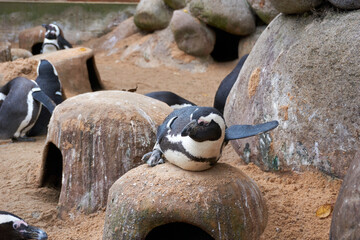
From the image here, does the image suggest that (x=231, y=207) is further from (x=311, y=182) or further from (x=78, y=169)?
(x=78, y=169)

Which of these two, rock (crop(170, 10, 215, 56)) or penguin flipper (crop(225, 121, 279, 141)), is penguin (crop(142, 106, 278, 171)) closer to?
penguin flipper (crop(225, 121, 279, 141))

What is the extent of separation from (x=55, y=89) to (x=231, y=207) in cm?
401

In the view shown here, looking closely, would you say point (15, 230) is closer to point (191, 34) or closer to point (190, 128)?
point (190, 128)

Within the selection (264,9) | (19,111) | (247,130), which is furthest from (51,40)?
(247,130)

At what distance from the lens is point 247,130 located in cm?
261

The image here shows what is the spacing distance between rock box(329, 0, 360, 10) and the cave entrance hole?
170cm

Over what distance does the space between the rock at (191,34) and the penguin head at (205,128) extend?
619 cm

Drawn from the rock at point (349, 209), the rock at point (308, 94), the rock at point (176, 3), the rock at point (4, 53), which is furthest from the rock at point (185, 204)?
the rock at point (176, 3)

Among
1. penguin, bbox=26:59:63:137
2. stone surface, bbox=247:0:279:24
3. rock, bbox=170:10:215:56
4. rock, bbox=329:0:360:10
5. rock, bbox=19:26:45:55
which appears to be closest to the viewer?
rock, bbox=329:0:360:10

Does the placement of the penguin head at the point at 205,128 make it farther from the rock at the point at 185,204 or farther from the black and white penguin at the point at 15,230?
the black and white penguin at the point at 15,230

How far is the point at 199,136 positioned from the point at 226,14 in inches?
247

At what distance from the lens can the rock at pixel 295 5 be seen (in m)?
3.28

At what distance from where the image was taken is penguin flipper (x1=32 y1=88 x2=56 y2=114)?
523cm

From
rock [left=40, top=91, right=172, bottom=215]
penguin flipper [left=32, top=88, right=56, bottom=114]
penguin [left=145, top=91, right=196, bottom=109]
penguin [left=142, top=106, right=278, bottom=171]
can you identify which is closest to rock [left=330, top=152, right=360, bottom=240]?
penguin [left=142, top=106, right=278, bottom=171]
